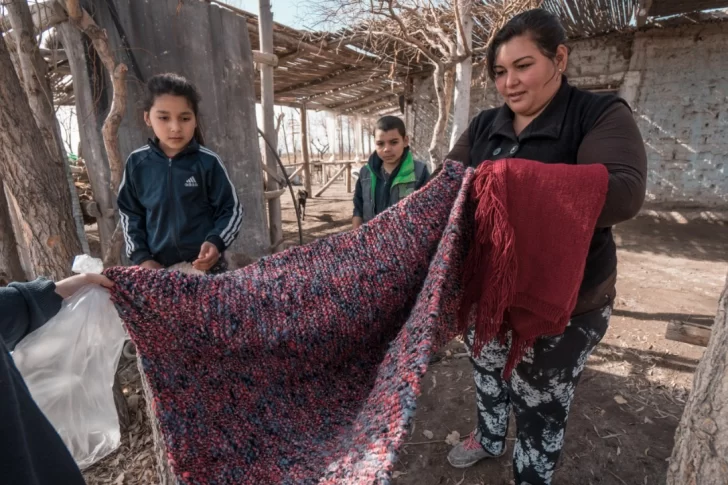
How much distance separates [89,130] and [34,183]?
1.07m

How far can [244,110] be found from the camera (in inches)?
136

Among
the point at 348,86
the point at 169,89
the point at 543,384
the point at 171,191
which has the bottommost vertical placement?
the point at 543,384

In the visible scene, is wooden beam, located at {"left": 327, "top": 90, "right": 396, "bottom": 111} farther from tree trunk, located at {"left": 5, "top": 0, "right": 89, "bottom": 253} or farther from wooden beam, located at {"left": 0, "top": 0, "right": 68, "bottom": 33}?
tree trunk, located at {"left": 5, "top": 0, "right": 89, "bottom": 253}

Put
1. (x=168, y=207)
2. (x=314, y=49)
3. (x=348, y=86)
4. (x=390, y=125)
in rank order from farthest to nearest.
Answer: (x=348, y=86), (x=314, y=49), (x=390, y=125), (x=168, y=207)

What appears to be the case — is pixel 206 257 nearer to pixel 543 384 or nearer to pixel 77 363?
pixel 77 363

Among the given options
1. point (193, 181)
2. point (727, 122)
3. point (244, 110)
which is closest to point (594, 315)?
point (193, 181)

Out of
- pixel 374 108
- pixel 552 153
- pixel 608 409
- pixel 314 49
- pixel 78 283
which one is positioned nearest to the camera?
pixel 78 283

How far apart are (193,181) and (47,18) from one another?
1645 mm

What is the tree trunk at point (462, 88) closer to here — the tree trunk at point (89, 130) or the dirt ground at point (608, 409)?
the dirt ground at point (608, 409)

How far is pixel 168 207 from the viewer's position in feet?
5.65

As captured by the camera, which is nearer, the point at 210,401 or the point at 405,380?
the point at 405,380

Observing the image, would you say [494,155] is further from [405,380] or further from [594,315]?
[405,380]

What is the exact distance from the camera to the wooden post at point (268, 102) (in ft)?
12.5

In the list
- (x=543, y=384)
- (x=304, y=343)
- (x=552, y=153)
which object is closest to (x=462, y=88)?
(x=552, y=153)
